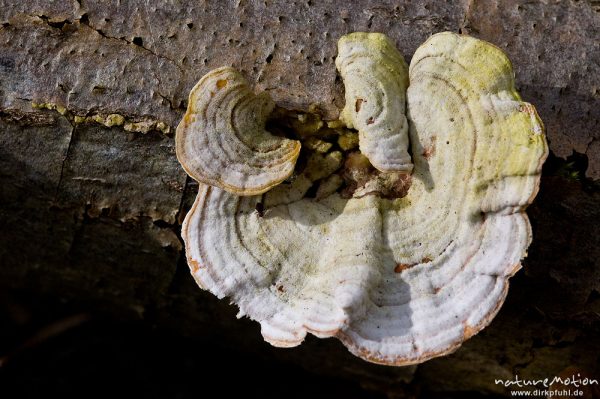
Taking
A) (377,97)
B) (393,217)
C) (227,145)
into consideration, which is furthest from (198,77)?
(393,217)

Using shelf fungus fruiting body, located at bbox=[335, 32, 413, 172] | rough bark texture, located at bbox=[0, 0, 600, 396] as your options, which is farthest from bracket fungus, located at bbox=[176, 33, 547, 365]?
rough bark texture, located at bbox=[0, 0, 600, 396]

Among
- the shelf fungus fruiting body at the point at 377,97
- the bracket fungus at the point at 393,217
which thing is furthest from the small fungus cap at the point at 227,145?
the shelf fungus fruiting body at the point at 377,97

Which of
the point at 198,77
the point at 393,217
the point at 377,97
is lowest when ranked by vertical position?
the point at 393,217

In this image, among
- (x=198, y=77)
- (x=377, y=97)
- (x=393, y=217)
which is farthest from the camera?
(x=198, y=77)

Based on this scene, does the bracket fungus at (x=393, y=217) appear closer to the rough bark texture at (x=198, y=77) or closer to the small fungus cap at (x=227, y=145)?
the small fungus cap at (x=227, y=145)

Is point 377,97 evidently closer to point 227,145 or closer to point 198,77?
point 227,145

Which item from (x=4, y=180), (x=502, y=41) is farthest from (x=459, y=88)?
(x=4, y=180)

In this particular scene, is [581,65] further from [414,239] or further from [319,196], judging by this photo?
[319,196]

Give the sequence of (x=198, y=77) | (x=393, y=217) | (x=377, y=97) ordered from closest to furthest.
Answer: (x=377, y=97) → (x=393, y=217) → (x=198, y=77)
